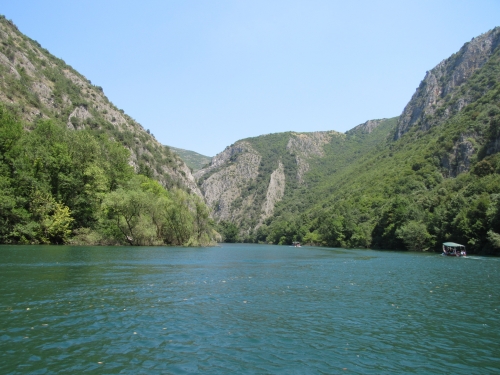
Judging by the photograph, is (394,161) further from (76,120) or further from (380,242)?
(76,120)

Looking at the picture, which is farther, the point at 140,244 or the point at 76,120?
the point at 76,120

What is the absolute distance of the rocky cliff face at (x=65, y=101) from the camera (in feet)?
358

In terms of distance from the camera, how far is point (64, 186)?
72125 millimetres

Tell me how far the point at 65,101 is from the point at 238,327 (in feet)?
460

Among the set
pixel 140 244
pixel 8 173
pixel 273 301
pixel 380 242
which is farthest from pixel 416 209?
pixel 8 173

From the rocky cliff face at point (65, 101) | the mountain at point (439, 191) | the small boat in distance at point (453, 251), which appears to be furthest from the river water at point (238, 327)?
the rocky cliff face at point (65, 101)

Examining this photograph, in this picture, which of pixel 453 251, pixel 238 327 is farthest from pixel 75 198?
pixel 453 251

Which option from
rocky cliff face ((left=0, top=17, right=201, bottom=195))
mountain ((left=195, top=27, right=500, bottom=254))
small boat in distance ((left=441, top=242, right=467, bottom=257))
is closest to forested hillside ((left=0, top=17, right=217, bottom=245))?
rocky cliff face ((left=0, top=17, right=201, bottom=195))

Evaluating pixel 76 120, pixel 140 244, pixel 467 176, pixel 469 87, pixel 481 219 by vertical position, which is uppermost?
pixel 469 87

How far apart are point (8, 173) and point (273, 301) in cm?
6184

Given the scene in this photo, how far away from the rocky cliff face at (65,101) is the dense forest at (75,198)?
66.0ft

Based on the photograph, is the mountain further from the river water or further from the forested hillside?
the river water

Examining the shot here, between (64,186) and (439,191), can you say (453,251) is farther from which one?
(64,186)

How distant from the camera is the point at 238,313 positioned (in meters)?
19.0
